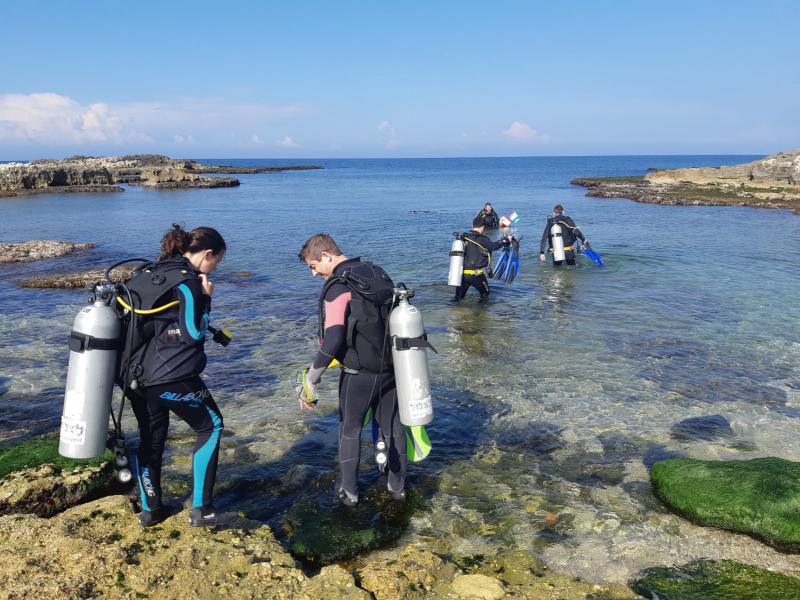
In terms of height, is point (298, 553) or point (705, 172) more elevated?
point (705, 172)

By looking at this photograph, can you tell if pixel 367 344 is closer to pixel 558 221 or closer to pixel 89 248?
pixel 558 221

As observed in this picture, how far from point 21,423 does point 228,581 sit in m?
4.98

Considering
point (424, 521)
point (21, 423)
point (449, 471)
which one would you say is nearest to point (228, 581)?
point (424, 521)

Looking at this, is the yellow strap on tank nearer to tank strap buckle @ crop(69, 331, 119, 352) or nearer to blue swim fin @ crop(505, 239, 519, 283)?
tank strap buckle @ crop(69, 331, 119, 352)

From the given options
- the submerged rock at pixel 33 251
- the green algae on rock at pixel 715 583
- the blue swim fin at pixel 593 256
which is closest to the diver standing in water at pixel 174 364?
the green algae on rock at pixel 715 583

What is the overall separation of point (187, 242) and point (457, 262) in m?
8.70

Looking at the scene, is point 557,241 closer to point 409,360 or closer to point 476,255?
point 476,255

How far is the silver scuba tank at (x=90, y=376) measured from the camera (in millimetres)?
4098

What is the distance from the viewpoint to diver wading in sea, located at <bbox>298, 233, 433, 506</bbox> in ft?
15.4

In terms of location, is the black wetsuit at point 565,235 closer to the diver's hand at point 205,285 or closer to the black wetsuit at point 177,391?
the diver's hand at point 205,285

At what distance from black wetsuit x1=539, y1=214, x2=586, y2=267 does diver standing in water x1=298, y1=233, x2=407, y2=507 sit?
40.5ft

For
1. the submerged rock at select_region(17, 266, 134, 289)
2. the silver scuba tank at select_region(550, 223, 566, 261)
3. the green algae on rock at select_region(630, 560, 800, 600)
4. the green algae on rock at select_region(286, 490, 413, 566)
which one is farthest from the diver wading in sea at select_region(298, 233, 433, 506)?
the silver scuba tank at select_region(550, 223, 566, 261)

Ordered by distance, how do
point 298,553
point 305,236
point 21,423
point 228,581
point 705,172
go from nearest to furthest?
point 228,581
point 298,553
point 21,423
point 305,236
point 705,172

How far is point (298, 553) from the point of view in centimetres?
457
